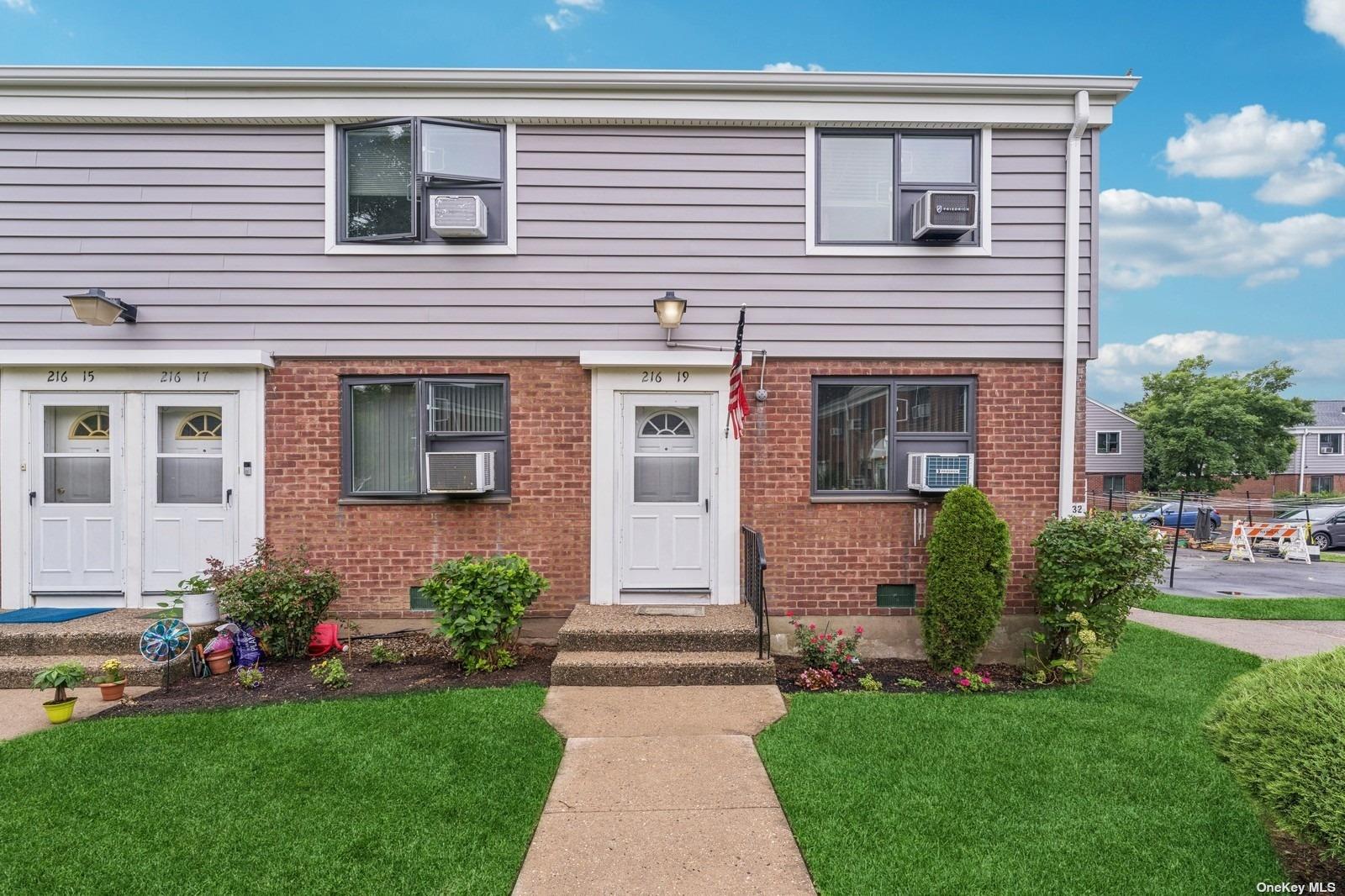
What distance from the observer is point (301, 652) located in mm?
5266

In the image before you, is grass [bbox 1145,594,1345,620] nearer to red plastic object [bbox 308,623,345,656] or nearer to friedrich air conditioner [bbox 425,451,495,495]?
friedrich air conditioner [bbox 425,451,495,495]

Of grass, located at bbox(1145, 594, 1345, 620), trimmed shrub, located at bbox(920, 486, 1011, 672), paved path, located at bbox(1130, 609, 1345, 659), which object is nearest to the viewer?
trimmed shrub, located at bbox(920, 486, 1011, 672)

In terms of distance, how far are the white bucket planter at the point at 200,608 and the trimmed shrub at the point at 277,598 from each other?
0.36ft

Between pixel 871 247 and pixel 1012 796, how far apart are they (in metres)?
4.43

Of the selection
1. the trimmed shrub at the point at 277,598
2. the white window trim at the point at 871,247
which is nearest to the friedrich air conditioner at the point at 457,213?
the white window trim at the point at 871,247

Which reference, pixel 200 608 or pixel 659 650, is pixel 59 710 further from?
pixel 659 650

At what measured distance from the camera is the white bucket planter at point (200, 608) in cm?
512

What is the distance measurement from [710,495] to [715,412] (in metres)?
0.76

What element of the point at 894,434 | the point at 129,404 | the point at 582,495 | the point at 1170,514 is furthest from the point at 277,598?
the point at 1170,514

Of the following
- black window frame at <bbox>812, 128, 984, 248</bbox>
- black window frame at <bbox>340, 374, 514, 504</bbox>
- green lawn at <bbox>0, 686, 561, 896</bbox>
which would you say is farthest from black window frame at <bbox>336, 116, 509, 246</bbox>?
green lawn at <bbox>0, 686, 561, 896</bbox>

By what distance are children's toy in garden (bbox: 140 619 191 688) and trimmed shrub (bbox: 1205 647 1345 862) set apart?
257 inches

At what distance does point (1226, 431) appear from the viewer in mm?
27750

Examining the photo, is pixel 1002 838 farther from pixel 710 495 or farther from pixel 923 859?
pixel 710 495

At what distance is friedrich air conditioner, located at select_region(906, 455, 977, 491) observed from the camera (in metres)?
5.54
